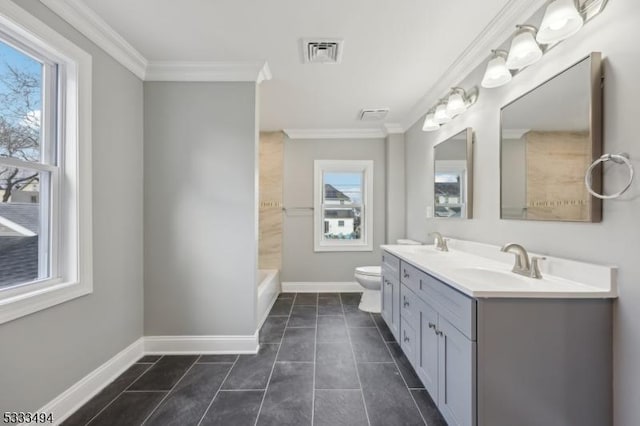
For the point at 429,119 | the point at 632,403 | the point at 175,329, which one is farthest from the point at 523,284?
the point at 175,329

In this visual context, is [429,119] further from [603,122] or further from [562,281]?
[562,281]

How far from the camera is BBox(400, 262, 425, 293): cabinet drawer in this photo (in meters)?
1.78

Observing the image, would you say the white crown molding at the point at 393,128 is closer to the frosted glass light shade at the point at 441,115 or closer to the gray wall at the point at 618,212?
the frosted glass light shade at the point at 441,115

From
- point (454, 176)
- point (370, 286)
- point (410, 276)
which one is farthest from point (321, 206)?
point (410, 276)

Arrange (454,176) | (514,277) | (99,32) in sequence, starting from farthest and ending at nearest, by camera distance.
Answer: (454,176)
(99,32)
(514,277)

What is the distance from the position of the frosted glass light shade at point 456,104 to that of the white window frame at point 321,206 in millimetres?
1785

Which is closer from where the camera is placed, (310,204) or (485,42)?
(485,42)

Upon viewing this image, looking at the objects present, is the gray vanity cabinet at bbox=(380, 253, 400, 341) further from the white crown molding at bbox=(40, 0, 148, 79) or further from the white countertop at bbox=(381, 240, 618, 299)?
the white crown molding at bbox=(40, 0, 148, 79)

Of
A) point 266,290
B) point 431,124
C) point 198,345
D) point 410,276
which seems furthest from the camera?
point 266,290

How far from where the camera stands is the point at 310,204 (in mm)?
3947

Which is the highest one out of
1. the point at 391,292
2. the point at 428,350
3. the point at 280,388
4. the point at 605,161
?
the point at 605,161

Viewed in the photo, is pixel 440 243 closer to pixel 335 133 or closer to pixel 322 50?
pixel 322 50

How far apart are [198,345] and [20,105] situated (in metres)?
1.95

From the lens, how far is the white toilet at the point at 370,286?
2.96m
